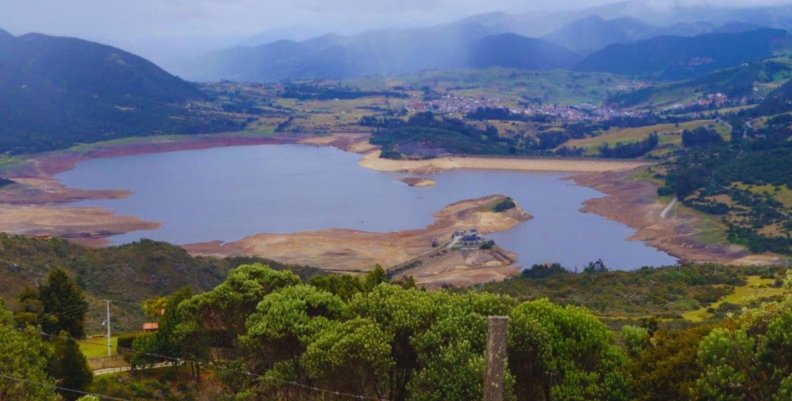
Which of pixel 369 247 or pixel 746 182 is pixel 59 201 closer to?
pixel 369 247

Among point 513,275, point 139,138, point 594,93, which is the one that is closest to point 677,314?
point 513,275

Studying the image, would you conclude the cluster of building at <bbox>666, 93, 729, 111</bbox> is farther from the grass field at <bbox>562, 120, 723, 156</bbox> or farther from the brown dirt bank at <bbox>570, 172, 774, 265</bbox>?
the brown dirt bank at <bbox>570, 172, 774, 265</bbox>

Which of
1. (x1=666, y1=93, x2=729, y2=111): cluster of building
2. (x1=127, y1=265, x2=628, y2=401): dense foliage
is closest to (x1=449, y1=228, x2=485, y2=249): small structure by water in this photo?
(x1=127, y1=265, x2=628, y2=401): dense foliage

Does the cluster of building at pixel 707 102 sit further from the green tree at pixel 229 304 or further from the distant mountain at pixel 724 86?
the green tree at pixel 229 304

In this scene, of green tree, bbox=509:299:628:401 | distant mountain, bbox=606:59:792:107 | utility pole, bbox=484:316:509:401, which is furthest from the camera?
distant mountain, bbox=606:59:792:107

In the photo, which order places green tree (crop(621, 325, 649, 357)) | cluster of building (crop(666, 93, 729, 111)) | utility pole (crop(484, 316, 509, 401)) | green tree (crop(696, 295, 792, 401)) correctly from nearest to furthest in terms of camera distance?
utility pole (crop(484, 316, 509, 401)), green tree (crop(696, 295, 792, 401)), green tree (crop(621, 325, 649, 357)), cluster of building (crop(666, 93, 729, 111))

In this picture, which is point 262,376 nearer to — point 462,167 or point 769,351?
point 769,351

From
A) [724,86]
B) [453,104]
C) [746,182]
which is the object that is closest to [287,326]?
[746,182]
